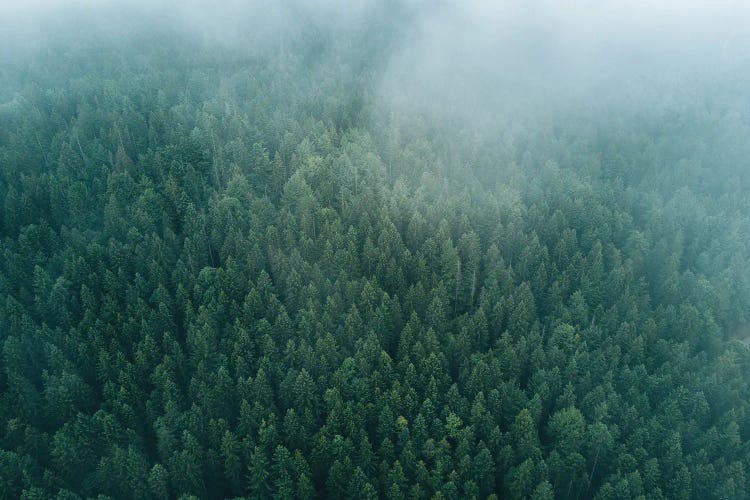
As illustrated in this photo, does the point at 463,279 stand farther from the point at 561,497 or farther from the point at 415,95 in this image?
the point at 415,95

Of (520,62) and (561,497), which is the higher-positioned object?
(520,62)

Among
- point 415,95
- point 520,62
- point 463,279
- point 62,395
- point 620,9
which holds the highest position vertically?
point 620,9

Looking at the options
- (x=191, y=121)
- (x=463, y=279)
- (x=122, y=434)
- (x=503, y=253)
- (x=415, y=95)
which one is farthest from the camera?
(x=415, y=95)

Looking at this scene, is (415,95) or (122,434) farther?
(415,95)

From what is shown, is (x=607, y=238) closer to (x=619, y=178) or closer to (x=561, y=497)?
(x=619, y=178)

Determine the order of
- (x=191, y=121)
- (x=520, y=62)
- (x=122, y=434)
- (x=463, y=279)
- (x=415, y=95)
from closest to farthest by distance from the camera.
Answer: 1. (x=122, y=434)
2. (x=463, y=279)
3. (x=191, y=121)
4. (x=415, y=95)
5. (x=520, y=62)

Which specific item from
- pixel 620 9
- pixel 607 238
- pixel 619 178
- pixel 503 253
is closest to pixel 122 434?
pixel 503 253
